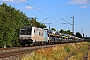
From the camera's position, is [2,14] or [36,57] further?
[2,14]

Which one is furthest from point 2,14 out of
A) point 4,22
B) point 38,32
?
point 38,32

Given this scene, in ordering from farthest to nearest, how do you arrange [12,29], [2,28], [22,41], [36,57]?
[12,29]
[2,28]
[22,41]
[36,57]

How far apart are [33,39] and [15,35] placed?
8700mm

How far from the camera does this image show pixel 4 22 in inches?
1710

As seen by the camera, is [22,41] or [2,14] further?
[2,14]

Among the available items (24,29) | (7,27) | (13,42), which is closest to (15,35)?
(13,42)

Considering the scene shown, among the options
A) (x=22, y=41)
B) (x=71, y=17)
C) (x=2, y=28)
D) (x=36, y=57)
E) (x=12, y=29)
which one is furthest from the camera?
(x=71, y=17)

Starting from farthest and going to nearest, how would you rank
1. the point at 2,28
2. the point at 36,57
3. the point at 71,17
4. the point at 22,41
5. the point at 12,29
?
1. the point at 71,17
2. the point at 12,29
3. the point at 2,28
4. the point at 22,41
5. the point at 36,57

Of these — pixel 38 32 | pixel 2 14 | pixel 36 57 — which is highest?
pixel 2 14

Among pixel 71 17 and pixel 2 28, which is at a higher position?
pixel 71 17

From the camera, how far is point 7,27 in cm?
4369

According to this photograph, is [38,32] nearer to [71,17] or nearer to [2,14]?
[2,14]

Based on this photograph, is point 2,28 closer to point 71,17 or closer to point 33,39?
point 33,39

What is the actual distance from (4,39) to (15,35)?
15.5ft
